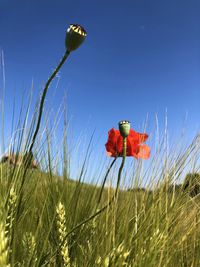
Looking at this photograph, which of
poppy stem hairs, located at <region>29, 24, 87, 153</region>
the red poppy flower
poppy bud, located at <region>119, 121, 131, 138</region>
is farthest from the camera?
the red poppy flower

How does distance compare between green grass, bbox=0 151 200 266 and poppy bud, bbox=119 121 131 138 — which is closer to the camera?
green grass, bbox=0 151 200 266

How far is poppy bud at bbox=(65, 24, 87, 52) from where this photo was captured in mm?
897

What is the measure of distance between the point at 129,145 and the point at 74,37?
43 centimetres

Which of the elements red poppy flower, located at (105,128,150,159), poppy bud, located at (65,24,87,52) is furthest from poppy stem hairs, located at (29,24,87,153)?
red poppy flower, located at (105,128,150,159)

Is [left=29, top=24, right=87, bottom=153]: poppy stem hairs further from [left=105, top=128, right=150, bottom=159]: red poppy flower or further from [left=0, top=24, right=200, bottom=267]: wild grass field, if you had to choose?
[left=105, top=128, right=150, bottom=159]: red poppy flower

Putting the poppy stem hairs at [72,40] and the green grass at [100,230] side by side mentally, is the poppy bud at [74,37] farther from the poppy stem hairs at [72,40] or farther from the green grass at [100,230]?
the green grass at [100,230]

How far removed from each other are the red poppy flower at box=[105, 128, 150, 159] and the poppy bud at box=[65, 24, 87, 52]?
0.36 metres

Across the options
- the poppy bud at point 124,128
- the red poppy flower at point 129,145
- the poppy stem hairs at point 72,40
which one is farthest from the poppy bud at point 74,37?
the red poppy flower at point 129,145

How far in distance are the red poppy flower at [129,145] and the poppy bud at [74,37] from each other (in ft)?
1.17

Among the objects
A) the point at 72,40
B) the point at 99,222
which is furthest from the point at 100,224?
the point at 72,40

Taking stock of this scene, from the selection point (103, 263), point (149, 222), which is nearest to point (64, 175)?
point (149, 222)

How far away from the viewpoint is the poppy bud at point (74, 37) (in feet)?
2.94

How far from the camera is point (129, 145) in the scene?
1.24 metres

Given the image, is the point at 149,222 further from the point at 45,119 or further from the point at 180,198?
the point at 45,119
